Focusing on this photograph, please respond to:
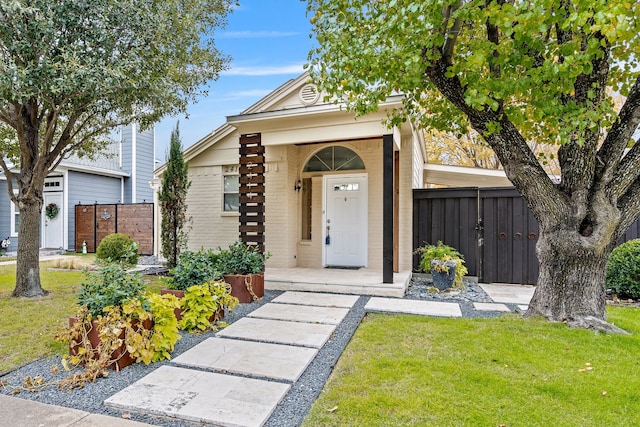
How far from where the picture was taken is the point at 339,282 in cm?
643

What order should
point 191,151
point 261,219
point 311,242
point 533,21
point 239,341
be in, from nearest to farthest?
point 533,21
point 239,341
point 261,219
point 311,242
point 191,151

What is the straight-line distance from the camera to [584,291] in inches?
166

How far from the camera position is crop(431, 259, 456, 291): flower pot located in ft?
21.2

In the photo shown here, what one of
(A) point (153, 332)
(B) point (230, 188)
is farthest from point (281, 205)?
(A) point (153, 332)

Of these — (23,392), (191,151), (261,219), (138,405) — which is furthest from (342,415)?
(191,151)

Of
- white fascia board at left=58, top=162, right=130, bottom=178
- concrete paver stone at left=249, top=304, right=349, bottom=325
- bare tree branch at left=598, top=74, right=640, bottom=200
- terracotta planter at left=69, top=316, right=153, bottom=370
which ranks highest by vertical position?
white fascia board at left=58, top=162, right=130, bottom=178

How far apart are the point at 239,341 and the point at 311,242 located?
465 cm

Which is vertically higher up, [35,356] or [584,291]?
[584,291]

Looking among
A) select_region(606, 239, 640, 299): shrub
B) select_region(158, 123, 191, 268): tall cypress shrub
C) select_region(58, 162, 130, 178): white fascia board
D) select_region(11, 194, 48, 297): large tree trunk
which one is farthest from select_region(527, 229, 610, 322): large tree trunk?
select_region(58, 162, 130, 178): white fascia board

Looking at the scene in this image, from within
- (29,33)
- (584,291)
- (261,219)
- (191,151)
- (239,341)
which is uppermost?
(29,33)

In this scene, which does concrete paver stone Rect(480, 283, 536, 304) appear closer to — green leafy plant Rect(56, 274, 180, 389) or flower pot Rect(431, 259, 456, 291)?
flower pot Rect(431, 259, 456, 291)

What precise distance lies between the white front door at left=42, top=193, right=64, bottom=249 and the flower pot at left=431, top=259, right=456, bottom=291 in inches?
550

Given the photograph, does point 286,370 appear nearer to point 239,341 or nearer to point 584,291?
point 239,341

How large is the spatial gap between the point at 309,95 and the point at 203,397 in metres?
6.98
